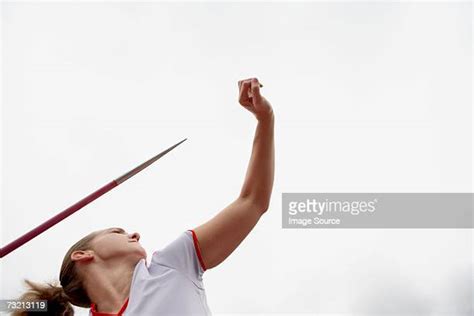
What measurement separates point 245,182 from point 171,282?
18.7 inches

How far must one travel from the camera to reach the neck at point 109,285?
183 cm

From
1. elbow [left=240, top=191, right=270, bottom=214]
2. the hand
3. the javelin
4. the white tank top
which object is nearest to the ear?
the javelin

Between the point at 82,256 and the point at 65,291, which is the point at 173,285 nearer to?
the point at 82,256

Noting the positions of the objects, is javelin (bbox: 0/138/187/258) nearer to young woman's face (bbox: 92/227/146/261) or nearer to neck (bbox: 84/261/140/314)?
young woman's face (bbox: 92/227/146/261)

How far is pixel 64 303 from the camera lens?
2.27 metres

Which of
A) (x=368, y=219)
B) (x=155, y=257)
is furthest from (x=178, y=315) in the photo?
(x=368, y=219)

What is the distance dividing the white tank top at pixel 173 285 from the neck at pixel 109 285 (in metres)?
0.04

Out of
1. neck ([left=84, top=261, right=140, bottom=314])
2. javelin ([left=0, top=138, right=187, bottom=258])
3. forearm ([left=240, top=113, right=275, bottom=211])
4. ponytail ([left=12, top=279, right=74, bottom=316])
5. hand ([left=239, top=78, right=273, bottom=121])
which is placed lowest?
ponytail ([left=12, top=279, right=74, bottom=316])

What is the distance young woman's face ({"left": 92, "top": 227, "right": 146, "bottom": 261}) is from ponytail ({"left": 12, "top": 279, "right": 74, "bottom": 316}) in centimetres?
38

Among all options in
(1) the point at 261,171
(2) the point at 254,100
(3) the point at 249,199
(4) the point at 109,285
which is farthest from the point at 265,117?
(4) the point at 109,285

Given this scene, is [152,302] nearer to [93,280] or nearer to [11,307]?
[93,280]

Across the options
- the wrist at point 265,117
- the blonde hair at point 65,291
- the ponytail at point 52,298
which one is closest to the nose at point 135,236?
the blonde hair at point 65,291

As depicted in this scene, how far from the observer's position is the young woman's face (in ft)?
6.45

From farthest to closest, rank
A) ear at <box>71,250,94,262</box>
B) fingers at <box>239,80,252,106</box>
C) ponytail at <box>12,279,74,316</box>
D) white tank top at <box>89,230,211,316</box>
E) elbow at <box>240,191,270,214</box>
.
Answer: ponytail at <box>12,279,74,316</box> → ear at <box>71,250,94,262</box> → fingers at <box>239,80,252,106</box> → elbow at <box>240,191,270,214</box> → white tank top at <box>89,230,211,316</box>
